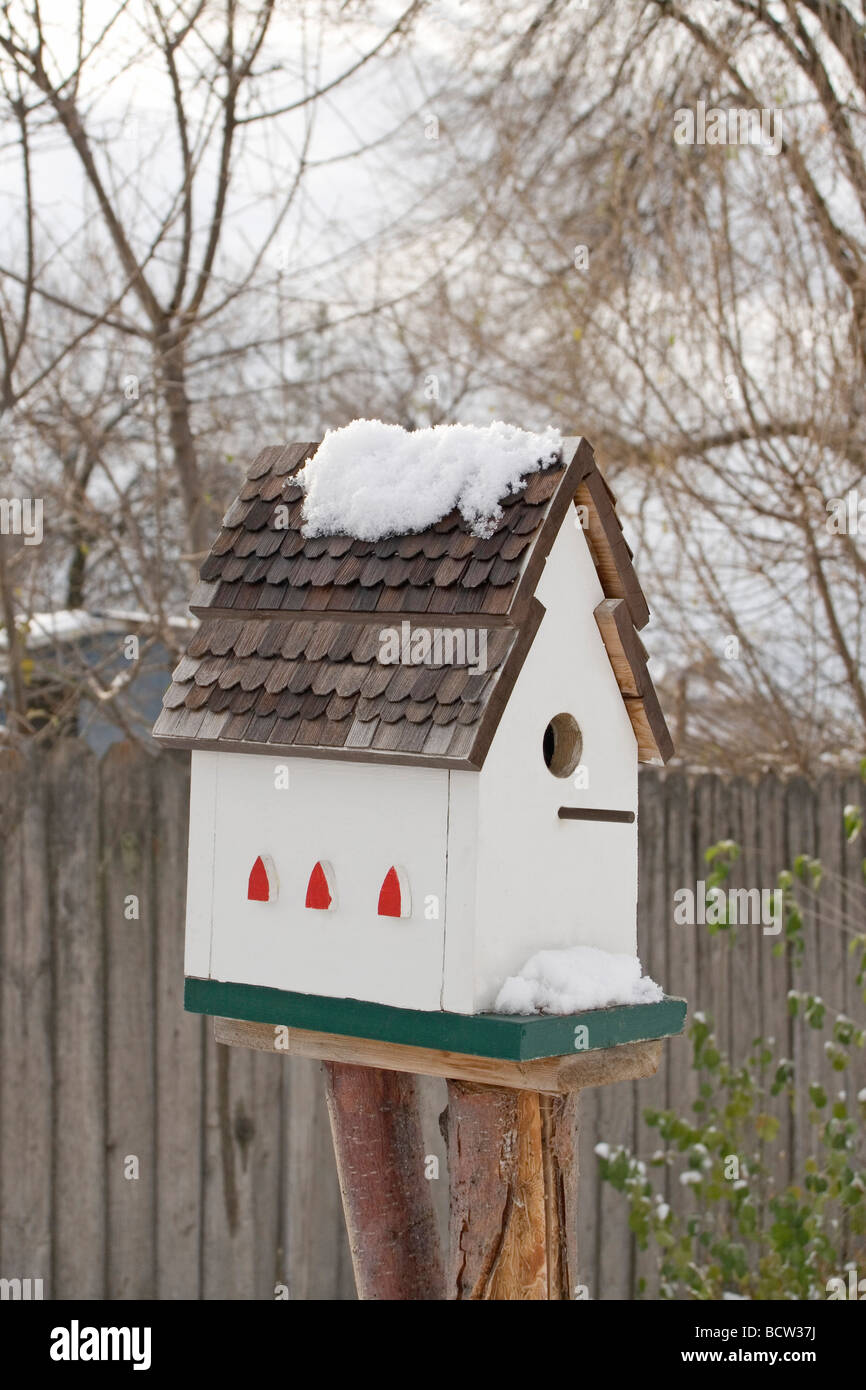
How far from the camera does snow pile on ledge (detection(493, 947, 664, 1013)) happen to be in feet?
6.88

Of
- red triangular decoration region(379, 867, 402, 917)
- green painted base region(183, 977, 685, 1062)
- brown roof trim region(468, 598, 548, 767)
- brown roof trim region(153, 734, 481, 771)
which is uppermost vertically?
brown roof trim region(468, 598, 548, 767)

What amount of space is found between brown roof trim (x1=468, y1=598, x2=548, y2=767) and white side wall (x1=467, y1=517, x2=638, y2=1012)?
2.6 inches

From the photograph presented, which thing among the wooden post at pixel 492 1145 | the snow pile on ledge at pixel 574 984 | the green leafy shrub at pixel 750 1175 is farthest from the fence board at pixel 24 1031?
the snow pile on ledge at pixel 574 984

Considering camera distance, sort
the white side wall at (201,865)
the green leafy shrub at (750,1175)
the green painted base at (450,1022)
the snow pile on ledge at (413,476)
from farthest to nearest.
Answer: the green leafy shrub at (750,1175), the white side wall at (201,865), the snow pile on ledge at (413,476), the green painted base at (450,1022)

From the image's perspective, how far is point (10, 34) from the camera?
16.0ft

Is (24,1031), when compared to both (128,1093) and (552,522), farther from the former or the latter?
(552,522)

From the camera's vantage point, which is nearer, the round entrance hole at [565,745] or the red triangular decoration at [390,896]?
the red triangular decoration at [390,896]

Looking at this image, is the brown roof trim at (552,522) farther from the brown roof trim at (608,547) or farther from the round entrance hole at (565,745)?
the round entrance hole at (565,745)

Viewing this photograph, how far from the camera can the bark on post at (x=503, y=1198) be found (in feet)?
7.39

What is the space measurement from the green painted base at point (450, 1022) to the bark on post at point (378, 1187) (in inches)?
8.6

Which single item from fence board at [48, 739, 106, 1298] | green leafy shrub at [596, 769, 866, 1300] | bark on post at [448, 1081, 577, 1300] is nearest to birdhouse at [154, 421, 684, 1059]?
bark on post at [448, 1081, 577, 1300]

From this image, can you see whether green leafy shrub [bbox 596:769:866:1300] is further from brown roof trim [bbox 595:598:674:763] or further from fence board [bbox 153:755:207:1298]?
brown roof trim [bbox 595:598:674:763]
